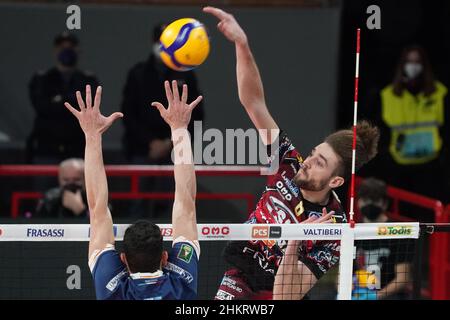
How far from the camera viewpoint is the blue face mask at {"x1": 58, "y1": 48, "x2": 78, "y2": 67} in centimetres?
1359

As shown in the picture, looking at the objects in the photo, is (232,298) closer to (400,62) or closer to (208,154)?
(208,154)

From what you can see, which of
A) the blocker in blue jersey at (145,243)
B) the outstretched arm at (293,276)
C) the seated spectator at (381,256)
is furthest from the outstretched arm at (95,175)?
the seated spectator at (381,256)

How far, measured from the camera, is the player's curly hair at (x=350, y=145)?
8.55m

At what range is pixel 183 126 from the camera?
25.2 ft

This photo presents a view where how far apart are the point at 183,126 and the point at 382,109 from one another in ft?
23.2

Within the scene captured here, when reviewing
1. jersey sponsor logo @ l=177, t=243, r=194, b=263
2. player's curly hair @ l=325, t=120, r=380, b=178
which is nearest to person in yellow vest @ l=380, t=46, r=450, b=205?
player's curly hair @ l=325, t=120, r=380, b=178

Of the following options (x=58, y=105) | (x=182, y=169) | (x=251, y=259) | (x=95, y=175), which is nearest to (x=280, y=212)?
(x=251, y=259)

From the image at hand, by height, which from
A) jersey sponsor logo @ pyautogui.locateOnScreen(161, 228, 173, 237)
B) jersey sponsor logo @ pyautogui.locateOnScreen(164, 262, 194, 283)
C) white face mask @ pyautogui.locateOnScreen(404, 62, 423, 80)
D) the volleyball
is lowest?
jersey sponsor logo @ pyautogui.locateOnScreen(164, 262, 194, 283)

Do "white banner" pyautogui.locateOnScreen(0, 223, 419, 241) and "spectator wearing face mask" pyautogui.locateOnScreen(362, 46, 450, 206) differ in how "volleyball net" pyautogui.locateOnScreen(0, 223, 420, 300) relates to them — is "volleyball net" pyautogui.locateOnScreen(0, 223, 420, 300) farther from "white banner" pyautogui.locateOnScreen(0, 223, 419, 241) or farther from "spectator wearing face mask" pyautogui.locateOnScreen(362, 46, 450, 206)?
"spectator wearing face mask" pyautogui.locateOnScreen(362, 46, 450, 206)

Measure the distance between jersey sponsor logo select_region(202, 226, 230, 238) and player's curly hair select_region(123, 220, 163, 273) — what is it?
3.44 ft

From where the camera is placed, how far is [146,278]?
7055mm

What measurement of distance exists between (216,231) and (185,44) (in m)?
1.69

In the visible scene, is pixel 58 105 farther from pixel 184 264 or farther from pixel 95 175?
pixel 184 264

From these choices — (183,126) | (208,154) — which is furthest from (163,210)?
(183,126)
